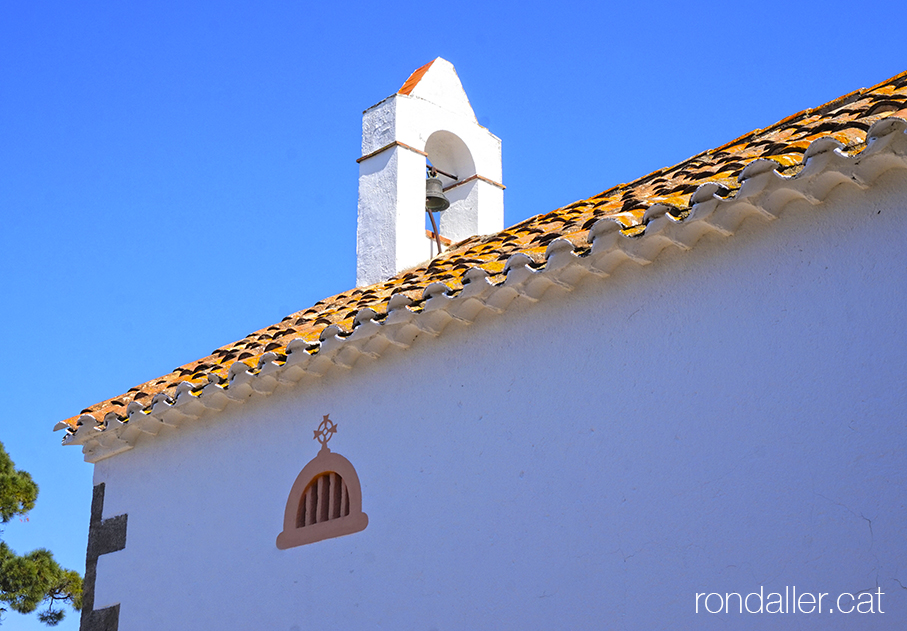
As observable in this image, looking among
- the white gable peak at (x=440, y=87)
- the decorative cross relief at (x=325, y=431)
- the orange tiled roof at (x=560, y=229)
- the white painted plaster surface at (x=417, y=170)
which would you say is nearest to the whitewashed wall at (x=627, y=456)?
the decorative cross relief at (x=325, y=431)

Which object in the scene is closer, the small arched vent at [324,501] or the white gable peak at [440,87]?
the small arched vent at [324,501]

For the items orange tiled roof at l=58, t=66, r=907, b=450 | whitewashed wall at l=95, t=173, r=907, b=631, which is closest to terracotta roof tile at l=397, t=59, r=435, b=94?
orange tiled roof at l=58, t=66, r=907, b=450

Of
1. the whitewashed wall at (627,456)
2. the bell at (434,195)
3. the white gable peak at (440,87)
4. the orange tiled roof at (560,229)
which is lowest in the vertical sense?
the whitewashed wall at (627,456)

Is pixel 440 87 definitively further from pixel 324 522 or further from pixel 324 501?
pixel 324 522

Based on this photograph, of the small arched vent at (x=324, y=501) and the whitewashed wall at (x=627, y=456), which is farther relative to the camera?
the small arched vent at (x=324, y=501)

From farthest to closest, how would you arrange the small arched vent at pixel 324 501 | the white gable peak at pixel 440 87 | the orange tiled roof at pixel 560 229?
1. the white gable peak at pixel 440 87
2. the small arched vent at pixel 324 501
3. the orange tiled roof at pixel 560 229

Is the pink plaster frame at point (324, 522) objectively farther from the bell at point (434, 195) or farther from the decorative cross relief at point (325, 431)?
the bell at point (434, 195)

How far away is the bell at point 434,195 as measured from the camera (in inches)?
345

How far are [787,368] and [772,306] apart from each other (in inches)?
11.5

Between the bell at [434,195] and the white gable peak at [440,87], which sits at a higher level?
the white gable peak at [440,87]

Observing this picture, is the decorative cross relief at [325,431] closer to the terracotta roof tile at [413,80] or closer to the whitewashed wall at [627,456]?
the whitewashed wall at [627,456]

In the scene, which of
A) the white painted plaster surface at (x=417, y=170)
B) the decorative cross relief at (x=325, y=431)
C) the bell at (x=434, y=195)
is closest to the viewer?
the decorative cross relief at (x=325, y=431)

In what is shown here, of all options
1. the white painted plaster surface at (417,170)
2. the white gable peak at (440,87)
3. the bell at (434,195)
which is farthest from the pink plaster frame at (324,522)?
the white gable peak at (440,87)

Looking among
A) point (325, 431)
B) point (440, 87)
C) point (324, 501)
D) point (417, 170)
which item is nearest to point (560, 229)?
point (325, 431)
